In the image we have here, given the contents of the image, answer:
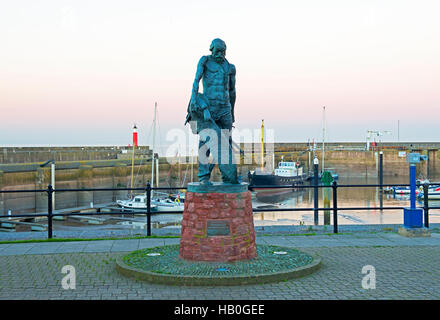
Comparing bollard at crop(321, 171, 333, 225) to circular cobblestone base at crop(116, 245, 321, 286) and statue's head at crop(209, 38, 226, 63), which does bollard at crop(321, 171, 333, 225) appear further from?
statue's head at crop(209, 38, 226, 63)

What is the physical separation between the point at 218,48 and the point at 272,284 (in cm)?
403

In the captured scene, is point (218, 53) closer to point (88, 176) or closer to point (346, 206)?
point (346, 206)

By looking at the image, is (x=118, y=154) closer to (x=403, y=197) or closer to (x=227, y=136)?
(x=403, y=197)

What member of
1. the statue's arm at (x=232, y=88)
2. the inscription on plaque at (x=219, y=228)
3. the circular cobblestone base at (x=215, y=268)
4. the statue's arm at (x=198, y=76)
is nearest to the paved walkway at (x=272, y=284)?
the circular cobblestone base at (x=215, y=268)

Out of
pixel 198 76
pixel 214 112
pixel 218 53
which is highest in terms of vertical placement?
pixel 218 53

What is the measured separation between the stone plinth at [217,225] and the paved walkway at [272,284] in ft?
3.87

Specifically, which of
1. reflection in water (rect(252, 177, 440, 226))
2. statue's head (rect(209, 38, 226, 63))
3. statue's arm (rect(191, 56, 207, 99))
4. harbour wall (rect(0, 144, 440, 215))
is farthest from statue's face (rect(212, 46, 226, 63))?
harbour wall (rect(0, 144, 440, 215))

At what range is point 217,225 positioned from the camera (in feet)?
25.6

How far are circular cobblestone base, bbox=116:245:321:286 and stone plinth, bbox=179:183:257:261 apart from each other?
163 mm

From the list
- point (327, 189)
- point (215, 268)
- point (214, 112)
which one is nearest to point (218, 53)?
point (214, 112)

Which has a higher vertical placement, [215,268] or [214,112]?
[214,112]

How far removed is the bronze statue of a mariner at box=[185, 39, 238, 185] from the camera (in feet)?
27.3

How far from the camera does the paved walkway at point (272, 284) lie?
626 cm
